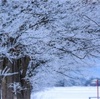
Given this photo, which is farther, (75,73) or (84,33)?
(75,73)

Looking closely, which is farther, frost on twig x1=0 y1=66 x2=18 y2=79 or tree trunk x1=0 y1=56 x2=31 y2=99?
tree trunk x1=0 y1=56 x2=31 y2=99

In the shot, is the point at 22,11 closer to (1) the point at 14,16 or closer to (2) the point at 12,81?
(1) the point at 14,16

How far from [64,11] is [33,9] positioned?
25.1 inches

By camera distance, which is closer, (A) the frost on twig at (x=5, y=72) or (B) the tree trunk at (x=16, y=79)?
(A) the frost on twig at (x=5, y=72)

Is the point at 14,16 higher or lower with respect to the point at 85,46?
higher

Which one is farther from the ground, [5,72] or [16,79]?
[5,72]

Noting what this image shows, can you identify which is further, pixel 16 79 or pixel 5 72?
pixel 16 79

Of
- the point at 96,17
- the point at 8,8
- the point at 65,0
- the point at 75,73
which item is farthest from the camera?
the point at 75,73

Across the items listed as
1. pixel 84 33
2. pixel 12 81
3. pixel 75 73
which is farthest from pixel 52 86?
pixel 84 33

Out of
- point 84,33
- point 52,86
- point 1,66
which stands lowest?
point 52,86

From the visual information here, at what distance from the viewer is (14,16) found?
19.1 ft

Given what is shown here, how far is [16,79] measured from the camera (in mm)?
7363

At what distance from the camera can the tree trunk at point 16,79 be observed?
7.04m

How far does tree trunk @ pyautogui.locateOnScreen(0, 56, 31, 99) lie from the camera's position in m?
7.04
